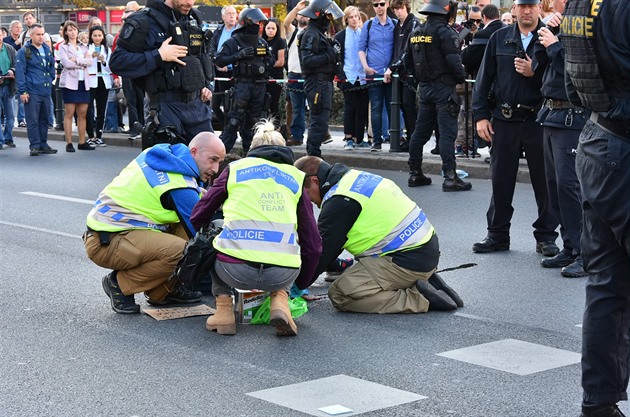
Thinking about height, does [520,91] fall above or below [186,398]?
above

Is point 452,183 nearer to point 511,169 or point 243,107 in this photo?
point 511,169

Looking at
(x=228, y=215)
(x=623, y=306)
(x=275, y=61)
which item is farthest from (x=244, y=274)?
(x=275, y=61)

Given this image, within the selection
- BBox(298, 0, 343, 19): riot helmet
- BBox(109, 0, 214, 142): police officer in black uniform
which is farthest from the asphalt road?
BBox(298, 0, 343, 19): riot helmet

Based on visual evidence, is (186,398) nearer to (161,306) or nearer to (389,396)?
(389,396)

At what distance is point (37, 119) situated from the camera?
60.1 ft

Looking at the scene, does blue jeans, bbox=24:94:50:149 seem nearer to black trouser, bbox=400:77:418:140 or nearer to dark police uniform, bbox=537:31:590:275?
black trouser, bbox=400:77:418:140

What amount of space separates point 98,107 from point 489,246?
40.3 ft

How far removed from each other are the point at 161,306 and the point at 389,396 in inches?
97.9

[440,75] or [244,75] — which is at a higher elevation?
[440,75]

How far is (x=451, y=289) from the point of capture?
7.50 meters

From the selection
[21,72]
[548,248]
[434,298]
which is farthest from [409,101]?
[434,298]

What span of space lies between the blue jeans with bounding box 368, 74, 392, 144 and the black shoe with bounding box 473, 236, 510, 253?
22.9ft

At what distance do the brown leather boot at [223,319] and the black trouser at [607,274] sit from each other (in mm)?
2523

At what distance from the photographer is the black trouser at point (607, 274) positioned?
183 inches
